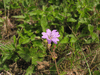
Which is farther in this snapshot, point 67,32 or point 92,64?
point 67,32

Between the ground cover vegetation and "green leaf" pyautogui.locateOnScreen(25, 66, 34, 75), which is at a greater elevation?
the ground cover vegetation

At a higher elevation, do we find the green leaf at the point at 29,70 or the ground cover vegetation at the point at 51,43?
the ground cover vegetation at the point at 51,43

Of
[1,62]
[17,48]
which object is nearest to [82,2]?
[17,48]

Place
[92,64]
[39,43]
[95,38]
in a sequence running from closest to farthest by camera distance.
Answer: [39,43] < [92,64] < [95,38]

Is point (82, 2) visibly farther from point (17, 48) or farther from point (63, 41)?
point (17, 48)

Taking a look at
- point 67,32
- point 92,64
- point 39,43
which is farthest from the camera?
point 67,32

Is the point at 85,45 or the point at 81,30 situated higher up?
the point at 81,30

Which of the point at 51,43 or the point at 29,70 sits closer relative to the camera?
the point at 29,70

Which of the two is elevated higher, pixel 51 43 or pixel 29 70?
pixel 51 43
